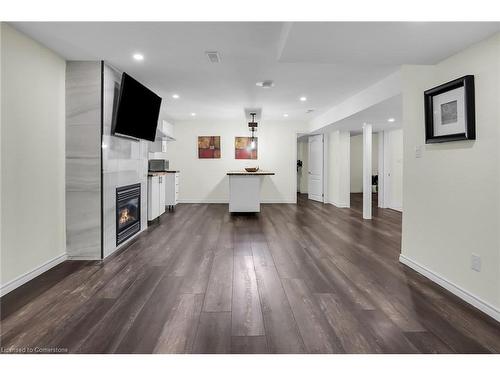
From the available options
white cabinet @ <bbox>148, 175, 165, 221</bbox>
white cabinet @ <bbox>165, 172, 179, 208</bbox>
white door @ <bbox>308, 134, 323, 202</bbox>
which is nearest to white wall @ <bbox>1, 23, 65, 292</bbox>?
white cabinet @ <bbox>148, 175, 165, 221</bbox>

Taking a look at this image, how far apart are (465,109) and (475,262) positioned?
1225 mm

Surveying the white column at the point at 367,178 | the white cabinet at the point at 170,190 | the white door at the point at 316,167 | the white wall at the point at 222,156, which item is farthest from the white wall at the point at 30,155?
the white door at the point at 316,167

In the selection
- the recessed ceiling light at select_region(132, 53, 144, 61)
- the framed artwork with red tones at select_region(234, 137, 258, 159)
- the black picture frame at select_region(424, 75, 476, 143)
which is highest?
the recessed ceiling light at select_region(132, 53, 144, 61)

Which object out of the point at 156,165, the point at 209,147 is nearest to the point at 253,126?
the point at 209,147

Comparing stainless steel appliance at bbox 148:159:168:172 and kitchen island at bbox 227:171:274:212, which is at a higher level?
stainless steel appliance at bbox 148:159:168:172

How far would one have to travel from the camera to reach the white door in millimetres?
8406

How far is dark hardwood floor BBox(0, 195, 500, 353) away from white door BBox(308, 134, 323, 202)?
4.72m

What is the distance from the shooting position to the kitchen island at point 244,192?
6246 millimetres

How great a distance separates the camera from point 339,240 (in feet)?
13.6

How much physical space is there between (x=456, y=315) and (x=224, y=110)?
5.66 metres

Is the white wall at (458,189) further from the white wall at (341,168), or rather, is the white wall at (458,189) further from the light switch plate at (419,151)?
the white wall at (341,168)

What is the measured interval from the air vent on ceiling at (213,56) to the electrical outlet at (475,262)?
10.1 feet

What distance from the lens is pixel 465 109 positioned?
7.53 feet

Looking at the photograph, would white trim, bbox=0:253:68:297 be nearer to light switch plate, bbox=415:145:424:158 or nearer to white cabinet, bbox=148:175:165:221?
white cabinet, bbox=148:175:165:221
